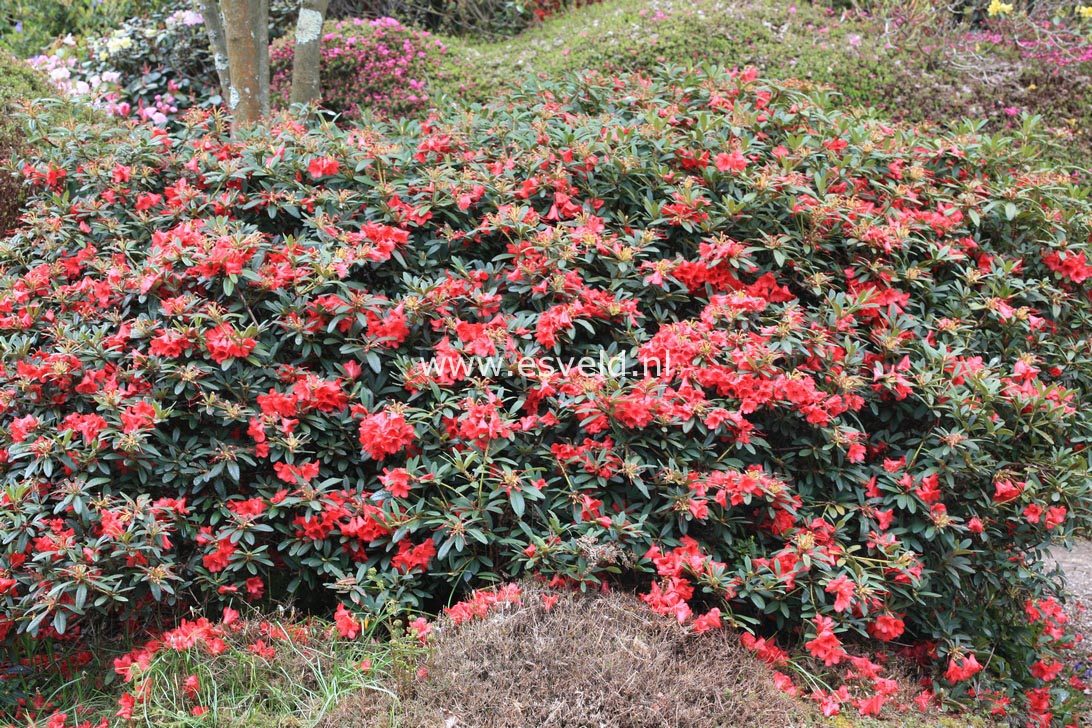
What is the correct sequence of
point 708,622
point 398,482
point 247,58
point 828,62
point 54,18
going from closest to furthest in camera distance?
point 708,622
point 398,482
point 247,58
point 828,62
point 54,18

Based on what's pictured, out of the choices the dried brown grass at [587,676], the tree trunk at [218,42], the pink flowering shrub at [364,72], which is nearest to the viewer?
the dried brown grass at [587,676]

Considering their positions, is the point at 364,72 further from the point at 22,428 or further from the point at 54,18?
the point at 22,428

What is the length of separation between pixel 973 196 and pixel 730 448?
59.5 inches

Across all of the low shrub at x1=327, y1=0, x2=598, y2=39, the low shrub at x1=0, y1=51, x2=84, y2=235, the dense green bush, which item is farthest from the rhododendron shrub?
the low shrub at x1=327, y1=0, x2=598, y2=39

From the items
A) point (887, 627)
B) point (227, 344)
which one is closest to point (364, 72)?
point (227, 344)

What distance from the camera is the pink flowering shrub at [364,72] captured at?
22.3ft

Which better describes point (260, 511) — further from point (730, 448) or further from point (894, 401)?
point (894, 401)

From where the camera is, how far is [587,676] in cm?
215

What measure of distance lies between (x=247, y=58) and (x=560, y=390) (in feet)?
8.41

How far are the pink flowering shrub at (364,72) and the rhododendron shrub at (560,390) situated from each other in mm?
3591

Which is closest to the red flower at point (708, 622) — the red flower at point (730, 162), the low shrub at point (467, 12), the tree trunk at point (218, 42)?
the red flower at point (730, 162)

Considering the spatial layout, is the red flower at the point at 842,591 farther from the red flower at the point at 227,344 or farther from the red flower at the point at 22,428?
the red flower at the point at 22,428

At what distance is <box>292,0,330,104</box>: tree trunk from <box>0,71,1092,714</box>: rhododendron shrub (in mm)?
1425

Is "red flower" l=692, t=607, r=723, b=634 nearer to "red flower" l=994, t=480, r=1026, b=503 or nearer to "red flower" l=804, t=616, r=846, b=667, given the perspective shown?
"red flower" l=804, t=616, r=846, b=667
